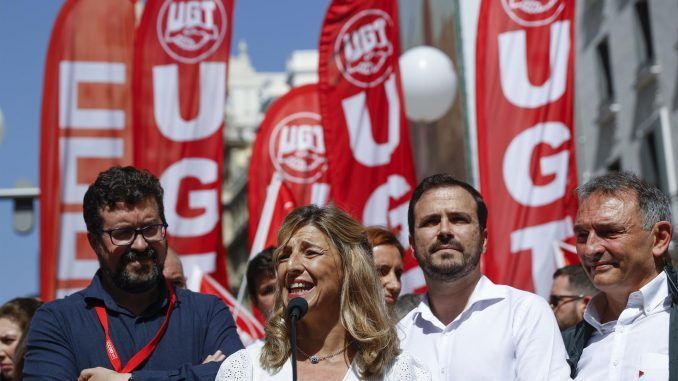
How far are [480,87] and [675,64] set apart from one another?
14.0 metres

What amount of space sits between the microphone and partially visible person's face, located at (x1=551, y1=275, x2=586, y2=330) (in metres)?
3.43

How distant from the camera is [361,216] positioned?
1045 cm

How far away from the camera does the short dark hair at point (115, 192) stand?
17.5 feet

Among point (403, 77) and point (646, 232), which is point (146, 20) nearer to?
point (403, 77)

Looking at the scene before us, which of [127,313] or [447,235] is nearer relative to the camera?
[127,313]

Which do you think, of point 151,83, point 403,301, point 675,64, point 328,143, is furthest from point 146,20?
point 675,64

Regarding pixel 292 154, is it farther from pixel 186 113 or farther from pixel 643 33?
pixel 643 33

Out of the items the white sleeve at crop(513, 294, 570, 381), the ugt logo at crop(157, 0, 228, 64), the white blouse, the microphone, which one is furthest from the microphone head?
the ugt logo at crop(157, 0, 228, 64)

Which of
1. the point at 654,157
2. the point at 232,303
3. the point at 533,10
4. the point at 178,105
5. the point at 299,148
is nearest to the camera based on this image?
the point at 533,10

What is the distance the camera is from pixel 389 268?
707 centimetres

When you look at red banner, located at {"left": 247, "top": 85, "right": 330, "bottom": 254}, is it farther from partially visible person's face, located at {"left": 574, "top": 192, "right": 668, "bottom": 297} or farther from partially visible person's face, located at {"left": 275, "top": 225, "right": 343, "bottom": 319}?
partially visible person's face, located at {"left": 275, "top": 225, "right": 343, "bottom": 319}

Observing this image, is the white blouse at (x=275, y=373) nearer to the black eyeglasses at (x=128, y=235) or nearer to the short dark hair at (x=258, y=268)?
the black eyeglasses at (x=128, y=235)

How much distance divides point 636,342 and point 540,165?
4.44m

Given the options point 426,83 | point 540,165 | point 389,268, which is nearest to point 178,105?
point 426,83
